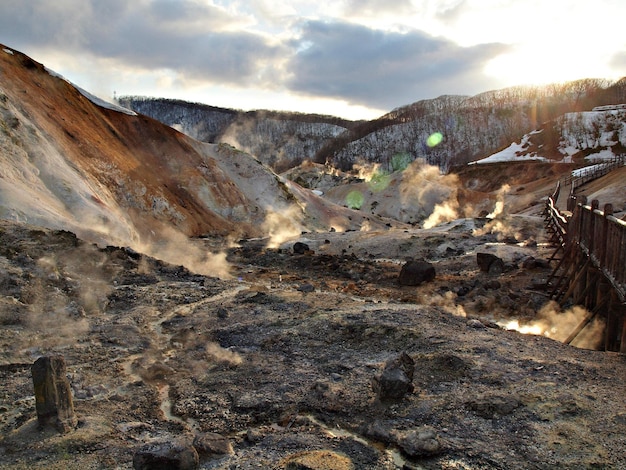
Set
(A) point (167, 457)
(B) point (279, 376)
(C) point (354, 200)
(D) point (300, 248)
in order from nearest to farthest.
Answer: (A) point (167, 457), (B) point (279, 376), (D) point (300, 248), (C) point (354, 200)

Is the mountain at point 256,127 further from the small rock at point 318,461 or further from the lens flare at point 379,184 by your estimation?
the small rock at point 318,461

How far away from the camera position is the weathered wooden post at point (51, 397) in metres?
5.28

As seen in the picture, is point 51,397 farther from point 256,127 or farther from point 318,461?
point 256,127

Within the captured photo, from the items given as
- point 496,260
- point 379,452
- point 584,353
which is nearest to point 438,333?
point 584,353

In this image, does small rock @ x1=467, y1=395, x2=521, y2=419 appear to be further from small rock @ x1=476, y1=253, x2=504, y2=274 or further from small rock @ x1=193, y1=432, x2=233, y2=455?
small rock @ x1=476, y1=253, x2=504, y2=274

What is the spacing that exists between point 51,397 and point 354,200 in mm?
46108

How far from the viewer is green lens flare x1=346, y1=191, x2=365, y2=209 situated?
49.8 metres

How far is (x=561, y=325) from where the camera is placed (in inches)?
426

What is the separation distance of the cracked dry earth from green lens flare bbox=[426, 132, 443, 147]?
384ft

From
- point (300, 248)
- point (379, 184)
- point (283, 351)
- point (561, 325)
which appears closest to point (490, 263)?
point (561, 325)

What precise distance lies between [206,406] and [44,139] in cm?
2099

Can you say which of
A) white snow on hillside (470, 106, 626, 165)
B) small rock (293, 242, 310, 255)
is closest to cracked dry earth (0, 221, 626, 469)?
small rock (293, 242, 310, 255)

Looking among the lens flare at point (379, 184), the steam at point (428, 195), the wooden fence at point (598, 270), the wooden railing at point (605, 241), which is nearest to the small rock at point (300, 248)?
the wooden fence at point (598, 270)

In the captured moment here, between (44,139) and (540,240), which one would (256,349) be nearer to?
(540,240)
